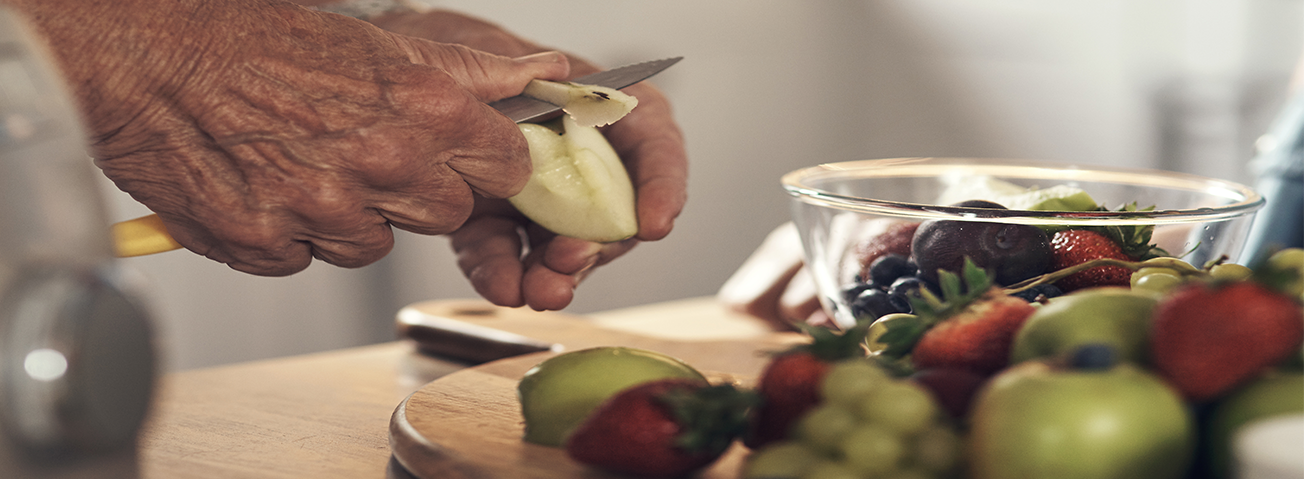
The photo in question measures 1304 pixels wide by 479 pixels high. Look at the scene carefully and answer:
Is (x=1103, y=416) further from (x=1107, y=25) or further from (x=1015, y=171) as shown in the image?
(x=1107, y=25)

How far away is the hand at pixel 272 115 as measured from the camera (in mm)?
597

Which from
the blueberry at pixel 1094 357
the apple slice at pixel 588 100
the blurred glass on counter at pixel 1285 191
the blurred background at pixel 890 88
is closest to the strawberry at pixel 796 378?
the blueberry at pixel 1094 357

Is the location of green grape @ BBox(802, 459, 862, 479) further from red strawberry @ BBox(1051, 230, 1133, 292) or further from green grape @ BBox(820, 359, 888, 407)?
red strawberry @ BBox(1051, 230, 1133, 292)

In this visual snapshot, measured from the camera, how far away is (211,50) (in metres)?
0.61

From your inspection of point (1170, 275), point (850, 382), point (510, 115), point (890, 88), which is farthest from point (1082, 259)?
point (890, 88)

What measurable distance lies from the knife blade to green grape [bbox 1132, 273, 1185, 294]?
0.37m

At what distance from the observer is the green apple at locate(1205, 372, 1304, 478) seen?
0.37 metres

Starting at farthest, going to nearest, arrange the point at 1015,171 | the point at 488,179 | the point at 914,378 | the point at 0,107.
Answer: the point at 1015,171, the point at 488,179, the point at 914,378, the point at 0,107

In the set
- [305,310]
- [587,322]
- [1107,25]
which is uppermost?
[1107,25]

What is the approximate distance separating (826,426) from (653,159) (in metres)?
0.53

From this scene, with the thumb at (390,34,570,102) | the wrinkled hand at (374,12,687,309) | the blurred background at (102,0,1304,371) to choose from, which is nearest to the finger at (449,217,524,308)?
the wrinkled hand at (374,12,687,309)

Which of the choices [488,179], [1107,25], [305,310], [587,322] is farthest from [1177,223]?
[1107,25]

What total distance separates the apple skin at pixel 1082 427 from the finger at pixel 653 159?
49 cm

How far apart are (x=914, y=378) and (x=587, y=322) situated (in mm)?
679
